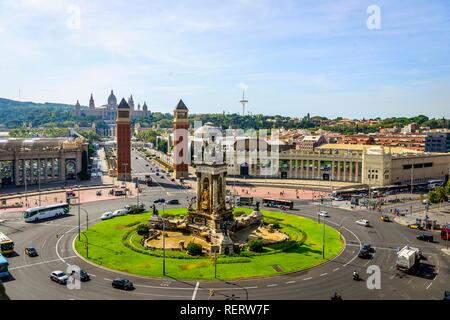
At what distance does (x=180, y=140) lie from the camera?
431ft

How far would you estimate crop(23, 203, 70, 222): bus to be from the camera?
232ft

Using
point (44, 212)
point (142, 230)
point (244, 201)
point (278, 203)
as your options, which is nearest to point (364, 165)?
point (278, 203)

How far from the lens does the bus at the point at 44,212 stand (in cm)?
7075

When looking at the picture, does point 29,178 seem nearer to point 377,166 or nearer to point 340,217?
point 340,217

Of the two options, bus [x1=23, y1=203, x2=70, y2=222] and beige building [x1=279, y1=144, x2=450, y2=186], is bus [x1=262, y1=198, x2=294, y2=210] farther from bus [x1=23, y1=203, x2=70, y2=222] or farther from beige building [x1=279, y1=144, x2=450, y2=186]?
bus [x1=23, y1=203, x2=70, y2=222]

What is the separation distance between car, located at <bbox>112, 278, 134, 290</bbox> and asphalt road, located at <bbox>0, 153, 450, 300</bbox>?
0.59 metres

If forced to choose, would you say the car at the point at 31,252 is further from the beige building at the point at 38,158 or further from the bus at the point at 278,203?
the beige building at the point at 38,158

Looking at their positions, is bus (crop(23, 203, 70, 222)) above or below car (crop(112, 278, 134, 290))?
above

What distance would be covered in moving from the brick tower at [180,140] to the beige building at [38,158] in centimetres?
3000

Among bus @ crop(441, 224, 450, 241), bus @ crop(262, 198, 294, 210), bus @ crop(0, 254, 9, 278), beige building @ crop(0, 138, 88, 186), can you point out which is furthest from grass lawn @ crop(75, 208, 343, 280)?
beige building @ crop(0, 138, 88, 186)

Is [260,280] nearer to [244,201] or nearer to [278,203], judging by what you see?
[278,203]

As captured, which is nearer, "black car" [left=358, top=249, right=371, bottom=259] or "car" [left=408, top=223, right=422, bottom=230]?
"black car" [left=358, top=249, right=371, bottom=259]
